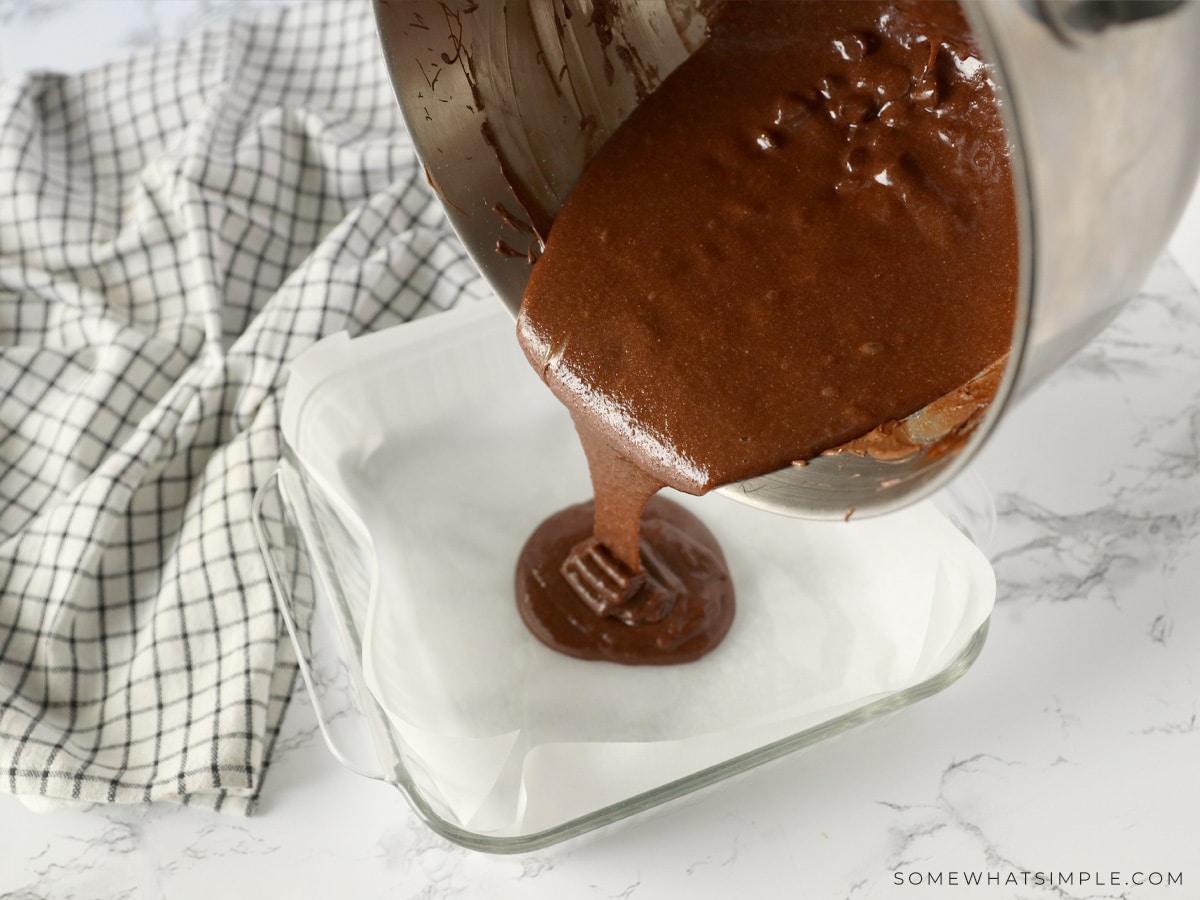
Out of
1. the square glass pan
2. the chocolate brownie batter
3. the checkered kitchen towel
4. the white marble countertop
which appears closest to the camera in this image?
the chocolate brownie batter

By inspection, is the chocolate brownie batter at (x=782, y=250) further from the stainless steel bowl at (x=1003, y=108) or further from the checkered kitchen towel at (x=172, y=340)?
the checkered kitchen towel at (x=172, y=340)

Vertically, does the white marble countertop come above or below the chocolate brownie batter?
below

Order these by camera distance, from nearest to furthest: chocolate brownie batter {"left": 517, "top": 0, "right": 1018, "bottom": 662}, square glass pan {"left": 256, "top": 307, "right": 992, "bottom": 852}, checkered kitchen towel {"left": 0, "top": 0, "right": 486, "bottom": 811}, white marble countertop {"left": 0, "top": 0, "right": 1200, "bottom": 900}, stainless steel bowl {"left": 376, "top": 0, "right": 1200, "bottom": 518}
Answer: stainless steel bowl {"left": 376, "top": 0, "right": 1200, "bottom": 518}, chocolate brownie batter {"left": 517, "top": 0, "right": 1018, "bottom": 662}, square glass pan {"left": 256, "top": 307, "right": 992, "bottom": 852}, white marble countertop {"left": 0, "top": 0, "right": 1200, "bottom": 900}, checkered kitchen towel {"left": 0, "top": 0, "right": 486, "bottom": 811}

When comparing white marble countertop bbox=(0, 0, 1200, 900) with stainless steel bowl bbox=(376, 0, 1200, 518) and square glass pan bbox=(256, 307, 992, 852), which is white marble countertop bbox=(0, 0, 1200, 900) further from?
stainless steel bowl bbox=(376, 0, 1200, 518)

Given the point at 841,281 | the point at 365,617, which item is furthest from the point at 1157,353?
the point at 365,617

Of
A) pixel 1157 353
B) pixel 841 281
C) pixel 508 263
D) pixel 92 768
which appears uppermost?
pixel 841 281

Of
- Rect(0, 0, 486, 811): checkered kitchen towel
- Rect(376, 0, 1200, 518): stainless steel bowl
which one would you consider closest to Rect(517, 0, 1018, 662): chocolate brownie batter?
Rect(376, 0, 1200, 518): stainless steel bowl

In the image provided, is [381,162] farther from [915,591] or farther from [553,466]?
[915,591]
